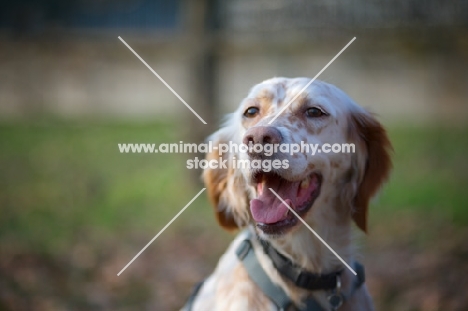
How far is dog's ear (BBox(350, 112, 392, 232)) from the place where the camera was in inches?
100

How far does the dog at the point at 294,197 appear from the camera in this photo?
2266 mm

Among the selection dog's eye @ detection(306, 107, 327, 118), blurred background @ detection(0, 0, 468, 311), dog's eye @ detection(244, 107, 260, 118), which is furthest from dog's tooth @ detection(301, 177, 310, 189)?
blurred background @ detection(0, 0, 468, 311)

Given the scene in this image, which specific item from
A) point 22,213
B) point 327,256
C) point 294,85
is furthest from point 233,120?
point 22,213

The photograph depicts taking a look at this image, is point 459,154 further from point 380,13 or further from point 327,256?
point 327,256

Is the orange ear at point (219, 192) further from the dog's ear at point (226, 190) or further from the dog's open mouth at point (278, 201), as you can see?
the dog's open mouth at point (278, 201)

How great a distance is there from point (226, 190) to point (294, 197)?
0.43m

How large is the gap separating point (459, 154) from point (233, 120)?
5669 mm

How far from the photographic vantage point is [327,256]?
2.42 m

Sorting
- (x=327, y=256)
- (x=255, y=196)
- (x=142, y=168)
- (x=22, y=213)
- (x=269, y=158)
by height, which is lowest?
(x=142, y=168)

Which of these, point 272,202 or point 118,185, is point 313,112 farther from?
point 118,185

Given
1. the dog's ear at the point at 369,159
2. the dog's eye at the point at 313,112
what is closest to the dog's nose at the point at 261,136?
the dog's eye at the point at 313,112

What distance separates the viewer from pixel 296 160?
224 cm

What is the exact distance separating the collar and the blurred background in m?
0.40

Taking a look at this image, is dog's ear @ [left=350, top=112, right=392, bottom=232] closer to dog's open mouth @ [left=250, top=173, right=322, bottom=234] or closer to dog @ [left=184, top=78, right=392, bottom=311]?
dog @ [left=184, top=78, right=392, bottom=311]
